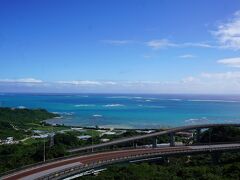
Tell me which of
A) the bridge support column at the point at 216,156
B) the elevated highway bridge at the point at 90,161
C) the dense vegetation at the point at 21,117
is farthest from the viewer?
the dense vegetation at the point at 21,117

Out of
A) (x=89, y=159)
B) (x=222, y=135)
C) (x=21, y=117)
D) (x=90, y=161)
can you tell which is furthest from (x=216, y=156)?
(x=21, y=117)

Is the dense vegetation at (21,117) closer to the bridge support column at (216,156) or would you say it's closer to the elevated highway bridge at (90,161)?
the elevated highway bridge at (90,161)

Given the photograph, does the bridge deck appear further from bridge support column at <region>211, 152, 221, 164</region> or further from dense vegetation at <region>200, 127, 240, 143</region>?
dense vegetation at <region>200, 127, 240, 143</region>

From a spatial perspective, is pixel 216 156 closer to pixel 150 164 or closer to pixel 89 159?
pixel 150 164

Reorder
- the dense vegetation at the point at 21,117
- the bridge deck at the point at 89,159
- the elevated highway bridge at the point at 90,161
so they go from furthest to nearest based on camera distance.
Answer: the dense vegetation at the point at 21,117
the bridge deck at the point at 89,159
the elevated highway bridge at the point at 90,161

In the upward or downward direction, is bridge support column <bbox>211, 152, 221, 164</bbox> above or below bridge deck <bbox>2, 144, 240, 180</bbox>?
below

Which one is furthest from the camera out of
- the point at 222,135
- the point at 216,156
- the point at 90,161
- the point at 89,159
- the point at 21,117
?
the point at 21,117

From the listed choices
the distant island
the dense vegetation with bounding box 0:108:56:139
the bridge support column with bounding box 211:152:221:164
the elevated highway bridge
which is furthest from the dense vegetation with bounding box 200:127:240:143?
the dense vegetation with bounding box 0:108:56:139

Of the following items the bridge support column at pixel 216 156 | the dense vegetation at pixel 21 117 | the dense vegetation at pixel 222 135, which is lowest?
the dense vegetation at pixel 21 117

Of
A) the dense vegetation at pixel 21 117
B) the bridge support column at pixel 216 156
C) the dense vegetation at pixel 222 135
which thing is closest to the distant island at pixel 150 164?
the dense vegetation at pixel 222 135

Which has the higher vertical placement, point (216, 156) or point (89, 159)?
point (89, 159)

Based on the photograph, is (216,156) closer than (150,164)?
No
